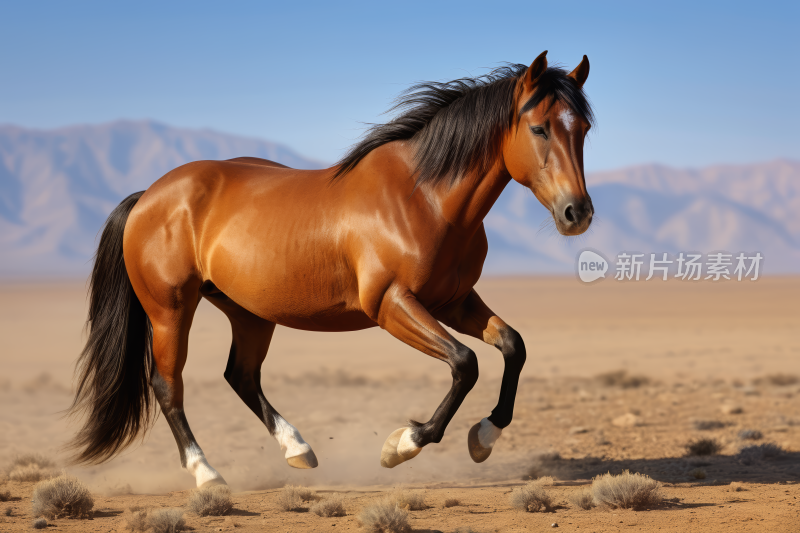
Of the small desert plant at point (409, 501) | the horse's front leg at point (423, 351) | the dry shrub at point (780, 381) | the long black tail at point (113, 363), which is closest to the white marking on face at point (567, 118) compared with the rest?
the horse's front leg at point (423, 351)

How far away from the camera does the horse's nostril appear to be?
4.43m

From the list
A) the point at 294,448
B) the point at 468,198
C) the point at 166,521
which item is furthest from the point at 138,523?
the point at 468,198

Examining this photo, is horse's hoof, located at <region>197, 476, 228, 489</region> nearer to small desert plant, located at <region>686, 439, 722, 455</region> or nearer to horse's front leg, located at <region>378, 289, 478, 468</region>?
horse's front leg, located at <region>378, 289, 478, 468</region>

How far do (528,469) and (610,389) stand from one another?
757 cm

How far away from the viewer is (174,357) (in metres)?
6.05

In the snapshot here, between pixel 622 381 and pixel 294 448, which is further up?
pixel 622 381

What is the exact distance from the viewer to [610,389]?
49.4 feet

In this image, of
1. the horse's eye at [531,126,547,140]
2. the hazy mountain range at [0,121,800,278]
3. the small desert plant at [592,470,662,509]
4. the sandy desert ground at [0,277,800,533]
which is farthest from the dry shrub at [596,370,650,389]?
the hazy mountain range at [0,121,800,278]

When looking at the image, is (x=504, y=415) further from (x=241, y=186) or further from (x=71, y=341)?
(x=71, y=341)

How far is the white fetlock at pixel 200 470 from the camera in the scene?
5.73m

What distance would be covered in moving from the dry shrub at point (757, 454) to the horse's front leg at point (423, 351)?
4.47m

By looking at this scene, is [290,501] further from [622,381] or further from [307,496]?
[622,381]

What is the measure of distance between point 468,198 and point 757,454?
4943 mm

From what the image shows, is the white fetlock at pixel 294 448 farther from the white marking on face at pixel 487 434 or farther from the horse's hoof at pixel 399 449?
the white marking on face at pixel 487 434
